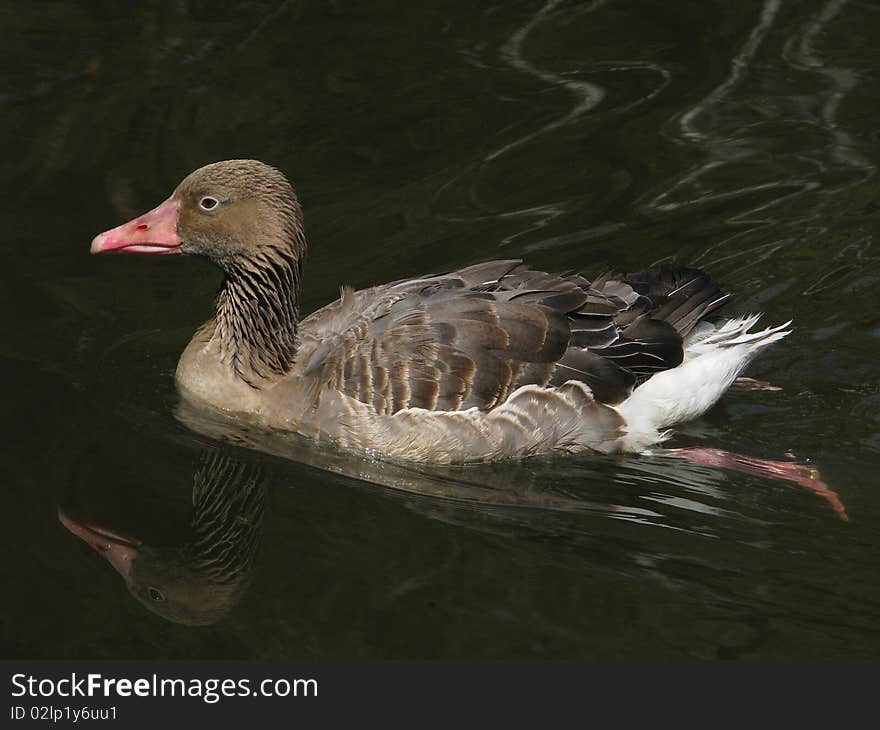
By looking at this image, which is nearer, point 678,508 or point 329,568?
point 329,568

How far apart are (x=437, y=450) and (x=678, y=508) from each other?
1575 millimetres

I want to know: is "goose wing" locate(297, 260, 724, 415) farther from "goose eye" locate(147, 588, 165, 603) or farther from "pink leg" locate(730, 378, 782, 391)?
"goose eye" locate(147, 588, 165, 603)

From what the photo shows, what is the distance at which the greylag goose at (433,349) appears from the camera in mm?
9023

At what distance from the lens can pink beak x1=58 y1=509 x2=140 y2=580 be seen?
7.71m

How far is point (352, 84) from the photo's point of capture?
13969mm

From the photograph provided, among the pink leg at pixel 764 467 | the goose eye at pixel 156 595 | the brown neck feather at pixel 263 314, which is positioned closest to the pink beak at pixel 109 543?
the goose eye at pixel 156 595

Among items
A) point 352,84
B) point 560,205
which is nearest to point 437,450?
point 560,205

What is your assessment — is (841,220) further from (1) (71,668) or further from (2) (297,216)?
(1) (71,668)

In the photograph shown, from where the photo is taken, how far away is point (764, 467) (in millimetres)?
9180

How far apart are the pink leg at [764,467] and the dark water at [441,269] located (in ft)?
0.33

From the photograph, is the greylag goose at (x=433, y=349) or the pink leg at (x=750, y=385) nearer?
the greylag goose at (x=433, y=349)

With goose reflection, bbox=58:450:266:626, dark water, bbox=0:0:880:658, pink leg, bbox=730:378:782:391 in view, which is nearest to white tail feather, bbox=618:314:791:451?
dark water, bbox=0:0:880:658

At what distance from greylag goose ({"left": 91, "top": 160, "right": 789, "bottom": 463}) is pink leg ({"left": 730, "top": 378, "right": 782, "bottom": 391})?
1.47 feet

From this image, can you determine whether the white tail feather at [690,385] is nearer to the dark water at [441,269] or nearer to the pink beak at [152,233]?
the dark water at [441,269]
